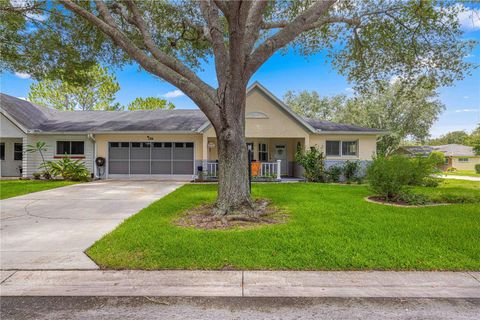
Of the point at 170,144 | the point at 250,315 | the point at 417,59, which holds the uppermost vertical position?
the point at 417,59

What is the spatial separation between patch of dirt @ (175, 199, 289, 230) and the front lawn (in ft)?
1.01

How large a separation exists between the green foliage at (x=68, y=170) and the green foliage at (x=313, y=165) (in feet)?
41.5

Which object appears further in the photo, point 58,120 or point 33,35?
point 58,120

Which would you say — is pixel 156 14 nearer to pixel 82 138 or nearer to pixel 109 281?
pixel 82 138

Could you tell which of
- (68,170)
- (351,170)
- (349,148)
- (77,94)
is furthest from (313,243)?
(77,94)

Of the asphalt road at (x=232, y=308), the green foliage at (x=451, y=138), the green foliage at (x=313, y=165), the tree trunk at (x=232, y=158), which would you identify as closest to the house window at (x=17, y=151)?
the tree trunk at (x=232, y=158)

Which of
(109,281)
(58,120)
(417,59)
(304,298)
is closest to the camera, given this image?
(304,298)

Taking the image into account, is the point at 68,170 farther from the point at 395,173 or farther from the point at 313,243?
the point at 395,173

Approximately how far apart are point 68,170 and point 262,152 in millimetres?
11961

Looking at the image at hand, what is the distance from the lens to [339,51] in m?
11.8

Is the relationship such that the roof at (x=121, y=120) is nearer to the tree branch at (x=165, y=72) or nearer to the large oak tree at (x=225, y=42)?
the large oak tree at (x=225, y=42)

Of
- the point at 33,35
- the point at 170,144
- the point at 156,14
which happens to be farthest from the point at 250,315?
the point at 33,35

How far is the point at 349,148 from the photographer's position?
16016mm

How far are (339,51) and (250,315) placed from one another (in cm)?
1214
